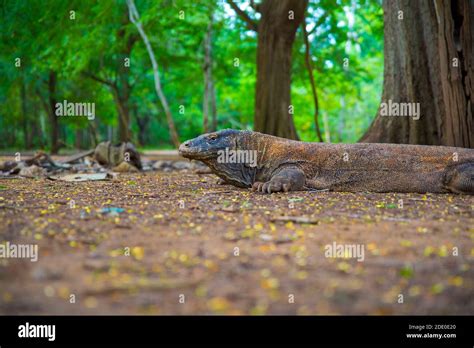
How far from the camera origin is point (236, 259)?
2.63 meters

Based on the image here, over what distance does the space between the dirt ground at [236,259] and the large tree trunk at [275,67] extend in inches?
250

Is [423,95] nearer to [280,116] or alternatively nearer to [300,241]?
[280,116]

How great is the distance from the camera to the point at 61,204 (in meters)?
4.46

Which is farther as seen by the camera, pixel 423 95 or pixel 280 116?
pixel 280 116

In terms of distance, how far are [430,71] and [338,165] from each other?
2.49 m

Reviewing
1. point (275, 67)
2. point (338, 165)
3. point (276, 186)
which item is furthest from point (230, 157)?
point (275, 67)

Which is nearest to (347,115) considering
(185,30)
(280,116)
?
(185,30)

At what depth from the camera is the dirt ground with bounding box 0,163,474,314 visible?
210 centimetres

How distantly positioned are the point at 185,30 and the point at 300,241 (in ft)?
55.8

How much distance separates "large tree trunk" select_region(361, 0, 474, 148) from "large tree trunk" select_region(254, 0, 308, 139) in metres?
3.07

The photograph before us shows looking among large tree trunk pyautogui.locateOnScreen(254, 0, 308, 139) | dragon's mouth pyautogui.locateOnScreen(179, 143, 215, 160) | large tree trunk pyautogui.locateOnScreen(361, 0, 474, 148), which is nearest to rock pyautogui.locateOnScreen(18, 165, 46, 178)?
dragon's mouth pyautogui.locateOnScreen(179, 143, 215, 160)

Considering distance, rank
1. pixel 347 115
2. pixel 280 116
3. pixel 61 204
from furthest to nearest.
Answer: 1. pixel 347 115
2. pixel 280 116
3. pixel 61 204

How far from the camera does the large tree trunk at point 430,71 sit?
6.38m

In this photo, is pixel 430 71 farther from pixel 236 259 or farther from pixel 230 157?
pixel 236 259
